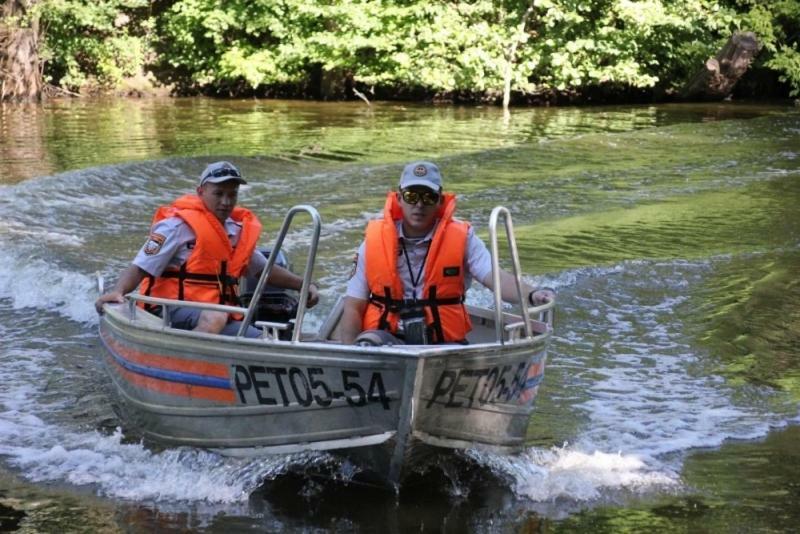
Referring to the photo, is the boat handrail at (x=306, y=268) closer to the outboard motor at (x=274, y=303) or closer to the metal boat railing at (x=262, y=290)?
the metal boat railing at (x=262, y=290)

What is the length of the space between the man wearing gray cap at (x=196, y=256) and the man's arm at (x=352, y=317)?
0.68 meters

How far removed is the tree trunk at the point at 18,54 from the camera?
1235 inches

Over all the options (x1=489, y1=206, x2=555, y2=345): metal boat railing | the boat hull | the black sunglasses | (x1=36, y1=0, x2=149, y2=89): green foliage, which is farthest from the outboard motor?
(x1=36, y1=0, x2=149, y2=89): green foliage

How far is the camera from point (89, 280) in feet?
37.9

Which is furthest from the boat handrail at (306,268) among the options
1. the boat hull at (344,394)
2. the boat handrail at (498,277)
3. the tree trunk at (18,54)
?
the tree trunk at (18,54)

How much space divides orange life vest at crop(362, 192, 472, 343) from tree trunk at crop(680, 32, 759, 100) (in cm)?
2525

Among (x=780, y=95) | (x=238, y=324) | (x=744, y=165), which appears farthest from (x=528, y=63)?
(x=238, y=324)

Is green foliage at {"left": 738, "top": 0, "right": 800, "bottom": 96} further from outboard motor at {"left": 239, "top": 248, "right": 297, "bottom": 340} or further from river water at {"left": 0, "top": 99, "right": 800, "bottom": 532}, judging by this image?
outboard motor at {"left": 239, "top": 248, "right": 297, "bottom": 340}

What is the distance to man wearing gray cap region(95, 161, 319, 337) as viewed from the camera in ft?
22.7

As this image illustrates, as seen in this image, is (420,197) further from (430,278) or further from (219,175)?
(219,175)

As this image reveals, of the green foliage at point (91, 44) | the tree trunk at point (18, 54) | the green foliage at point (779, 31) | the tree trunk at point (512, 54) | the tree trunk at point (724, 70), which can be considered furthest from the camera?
the green foliage at point (91, 44)

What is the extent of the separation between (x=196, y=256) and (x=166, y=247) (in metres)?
0.18

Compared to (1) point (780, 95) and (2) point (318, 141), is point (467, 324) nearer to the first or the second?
(2) point (318, 141)

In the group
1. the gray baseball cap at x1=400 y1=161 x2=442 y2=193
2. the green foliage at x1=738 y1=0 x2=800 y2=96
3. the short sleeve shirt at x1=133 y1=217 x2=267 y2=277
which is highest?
the green foliage at x1=738 y1=0 x2=800 y2=96
